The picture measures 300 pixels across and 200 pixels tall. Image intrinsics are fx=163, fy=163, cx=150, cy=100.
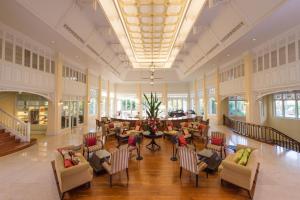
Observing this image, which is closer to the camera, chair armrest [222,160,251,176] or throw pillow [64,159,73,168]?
chair armrest [222,160,251,176]

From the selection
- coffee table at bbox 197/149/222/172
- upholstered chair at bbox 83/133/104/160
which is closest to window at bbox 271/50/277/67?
coffee table at bbox 197/149/222/172

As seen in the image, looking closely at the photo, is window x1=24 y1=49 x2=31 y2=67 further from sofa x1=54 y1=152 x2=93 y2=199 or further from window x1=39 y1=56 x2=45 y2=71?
sofa x1=54 y1=152 x2=93 y2=199

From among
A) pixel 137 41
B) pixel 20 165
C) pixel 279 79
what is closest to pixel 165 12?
pixel 137 41

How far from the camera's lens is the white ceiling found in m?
5.19

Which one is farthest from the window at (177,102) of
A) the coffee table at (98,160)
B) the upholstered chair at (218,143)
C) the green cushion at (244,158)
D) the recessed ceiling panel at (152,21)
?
the green cushion at (244,158)

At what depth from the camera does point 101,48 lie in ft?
34.1

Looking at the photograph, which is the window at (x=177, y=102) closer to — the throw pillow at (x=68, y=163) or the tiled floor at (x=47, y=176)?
the tiled floor at (x=47, y=176)

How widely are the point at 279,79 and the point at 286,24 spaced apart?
2.37 m

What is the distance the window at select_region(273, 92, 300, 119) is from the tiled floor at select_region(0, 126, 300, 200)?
566 centimetres

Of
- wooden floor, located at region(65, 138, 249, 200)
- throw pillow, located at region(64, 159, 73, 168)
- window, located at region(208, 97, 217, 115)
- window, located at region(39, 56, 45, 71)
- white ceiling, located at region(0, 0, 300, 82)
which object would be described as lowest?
wooden floor, located at region(65, 138, 249, 200)

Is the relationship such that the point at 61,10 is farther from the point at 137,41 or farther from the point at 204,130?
the point at 204,130

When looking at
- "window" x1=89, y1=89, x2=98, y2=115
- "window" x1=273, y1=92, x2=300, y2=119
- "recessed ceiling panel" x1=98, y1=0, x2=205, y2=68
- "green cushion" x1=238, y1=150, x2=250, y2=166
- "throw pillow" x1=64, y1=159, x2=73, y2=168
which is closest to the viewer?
"throw pillow" x1=64, y1=159, x2=73, y2=168

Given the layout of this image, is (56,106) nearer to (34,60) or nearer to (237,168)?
(34,60)

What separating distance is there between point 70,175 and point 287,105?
1331 cm
